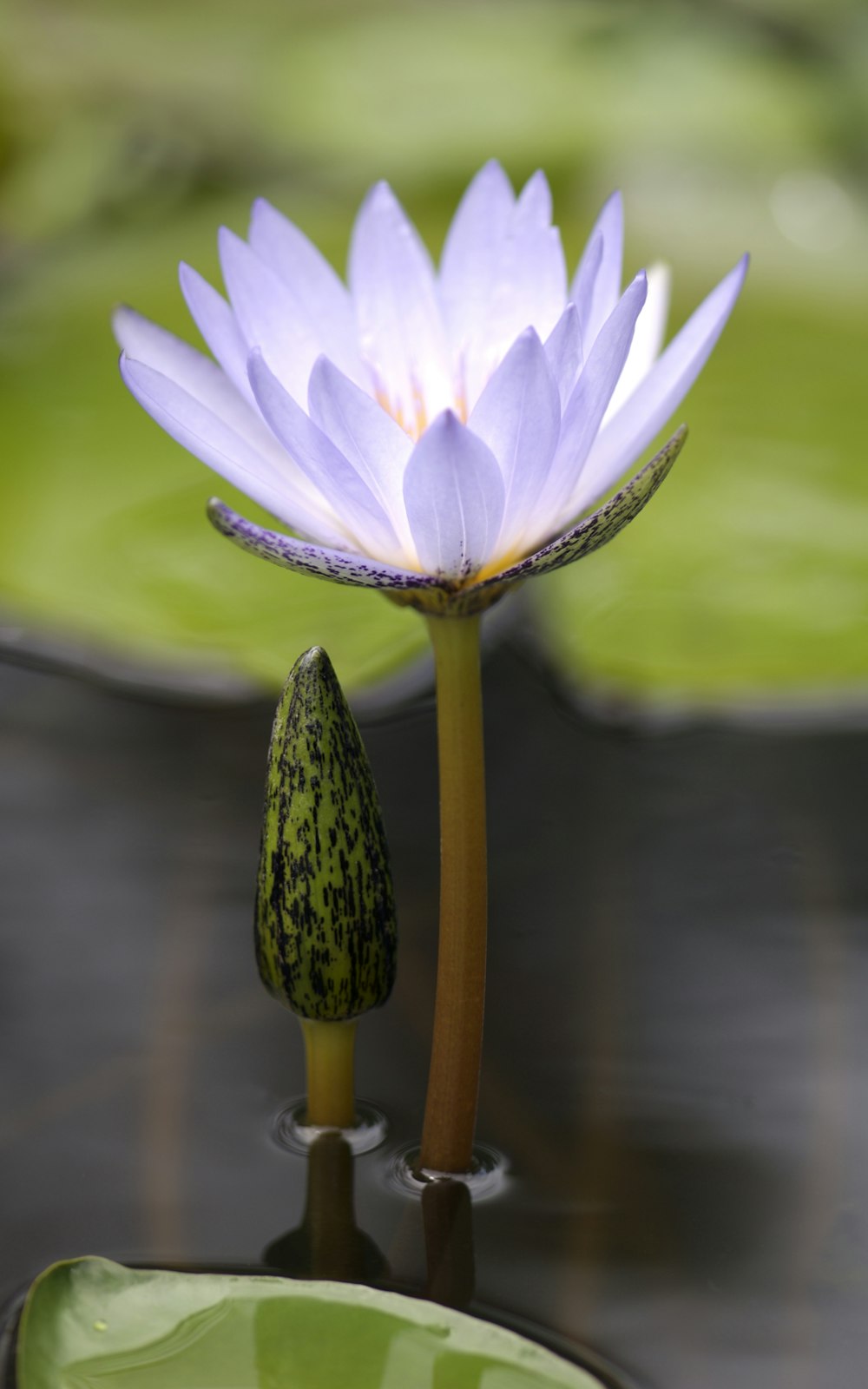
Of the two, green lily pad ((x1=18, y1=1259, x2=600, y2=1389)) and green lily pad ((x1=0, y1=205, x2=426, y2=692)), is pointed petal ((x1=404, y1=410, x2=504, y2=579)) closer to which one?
green lily pad ((x1=18, y1=1259, x2=600, y2=1389))

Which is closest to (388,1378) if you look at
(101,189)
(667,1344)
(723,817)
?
(667,1344)

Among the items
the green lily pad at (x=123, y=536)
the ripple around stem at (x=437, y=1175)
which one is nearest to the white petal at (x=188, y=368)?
the ripple around stem at (x=437, y=1175)

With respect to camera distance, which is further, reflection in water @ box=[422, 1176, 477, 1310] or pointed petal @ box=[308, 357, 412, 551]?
reflection in water @ box=[422, 1176, 477, 1310]

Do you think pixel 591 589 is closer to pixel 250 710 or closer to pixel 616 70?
pixel 250 710

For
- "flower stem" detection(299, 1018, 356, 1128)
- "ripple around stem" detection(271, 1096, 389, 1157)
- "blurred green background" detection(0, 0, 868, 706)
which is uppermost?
"blurred green background" detection(0, 0, 868, 706)

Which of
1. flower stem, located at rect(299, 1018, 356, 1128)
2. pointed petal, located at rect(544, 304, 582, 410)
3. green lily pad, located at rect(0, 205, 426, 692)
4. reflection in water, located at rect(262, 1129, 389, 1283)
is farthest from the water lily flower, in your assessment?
green lily pad, located at rect(0, 205, 426, 692)

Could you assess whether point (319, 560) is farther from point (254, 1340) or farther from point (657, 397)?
point (254, 1340)

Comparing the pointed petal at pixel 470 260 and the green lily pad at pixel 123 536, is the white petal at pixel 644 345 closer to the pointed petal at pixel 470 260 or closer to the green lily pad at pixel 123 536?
the pointed petal at pixel 470 260
